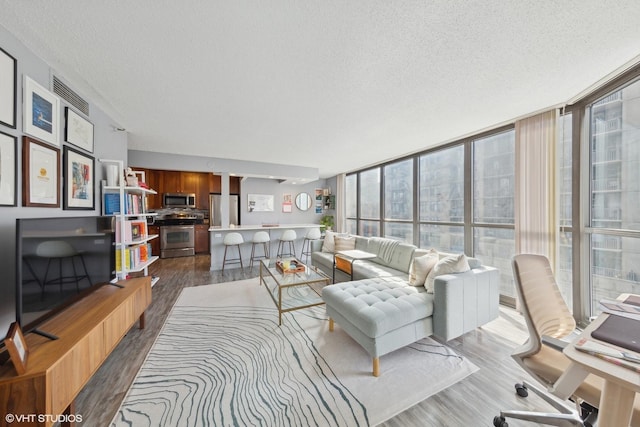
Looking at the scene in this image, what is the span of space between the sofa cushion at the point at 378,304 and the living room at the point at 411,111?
55 centimetres

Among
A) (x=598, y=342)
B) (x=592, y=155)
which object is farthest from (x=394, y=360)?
(x=592, y=155)

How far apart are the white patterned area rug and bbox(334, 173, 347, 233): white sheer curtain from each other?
4472mm

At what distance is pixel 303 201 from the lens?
7332 mm

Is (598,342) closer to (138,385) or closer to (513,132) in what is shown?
(138,385)

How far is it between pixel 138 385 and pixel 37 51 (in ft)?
8.82

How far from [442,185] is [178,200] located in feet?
22.1

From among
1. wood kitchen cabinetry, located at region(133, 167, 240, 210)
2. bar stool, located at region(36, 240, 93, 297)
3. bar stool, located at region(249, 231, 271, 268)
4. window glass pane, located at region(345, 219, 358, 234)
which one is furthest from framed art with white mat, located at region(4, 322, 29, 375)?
window glass pane, located at region(345, 219, 358, 234)

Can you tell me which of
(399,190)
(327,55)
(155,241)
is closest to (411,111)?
(327,55)

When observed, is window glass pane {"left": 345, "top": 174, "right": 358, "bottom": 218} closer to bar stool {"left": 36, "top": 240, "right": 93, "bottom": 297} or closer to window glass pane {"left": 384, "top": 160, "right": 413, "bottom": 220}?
window glass pane {"left": 384, "top": 160, "right": 413, "bottom": 220}

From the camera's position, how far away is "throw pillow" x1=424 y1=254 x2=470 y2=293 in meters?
2.21

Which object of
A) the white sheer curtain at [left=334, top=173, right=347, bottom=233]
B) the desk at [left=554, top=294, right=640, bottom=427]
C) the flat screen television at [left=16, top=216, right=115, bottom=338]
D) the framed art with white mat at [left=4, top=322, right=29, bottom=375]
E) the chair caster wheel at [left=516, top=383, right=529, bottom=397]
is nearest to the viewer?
the desk at [left=554, top=294, right=640, bottom=427]

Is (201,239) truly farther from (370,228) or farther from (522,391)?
(522,391)

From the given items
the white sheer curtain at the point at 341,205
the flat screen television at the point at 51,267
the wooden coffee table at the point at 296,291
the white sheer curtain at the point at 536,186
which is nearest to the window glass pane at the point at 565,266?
the white sheer curtain at the point at 536,186

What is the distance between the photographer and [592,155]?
234 centimetres
